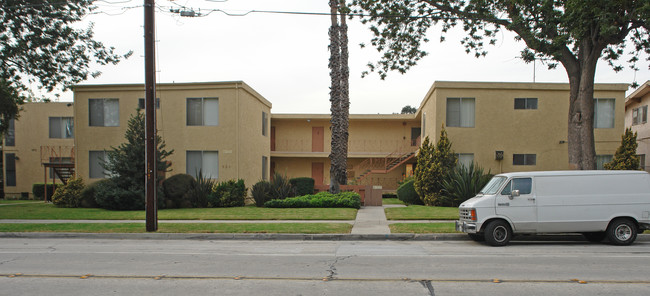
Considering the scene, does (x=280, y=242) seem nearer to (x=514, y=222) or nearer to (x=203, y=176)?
(x=514, y=222)

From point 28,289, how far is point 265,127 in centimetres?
2077

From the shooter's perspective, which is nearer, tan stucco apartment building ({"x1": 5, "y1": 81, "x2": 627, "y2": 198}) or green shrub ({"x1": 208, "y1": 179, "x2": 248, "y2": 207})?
green shrub ({"x1": 208, "y1": 179, "x2": 248, "y2": 207})

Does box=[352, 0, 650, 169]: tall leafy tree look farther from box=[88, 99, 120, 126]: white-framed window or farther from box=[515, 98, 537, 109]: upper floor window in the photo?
box=[88, 99, 120, 126]: white-framed window

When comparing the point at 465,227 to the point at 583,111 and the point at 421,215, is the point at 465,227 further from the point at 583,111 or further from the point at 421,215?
the point at 583,111

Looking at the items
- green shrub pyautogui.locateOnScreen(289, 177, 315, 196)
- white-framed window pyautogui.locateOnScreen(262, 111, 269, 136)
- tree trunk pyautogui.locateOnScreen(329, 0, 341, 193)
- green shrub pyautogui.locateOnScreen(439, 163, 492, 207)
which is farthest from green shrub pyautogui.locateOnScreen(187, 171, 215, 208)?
green shrub pyautogui.locateOnScreen(439, 163, 492, 207)

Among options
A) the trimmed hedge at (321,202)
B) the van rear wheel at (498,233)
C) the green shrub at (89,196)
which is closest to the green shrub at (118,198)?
the green shrub at (89,196)

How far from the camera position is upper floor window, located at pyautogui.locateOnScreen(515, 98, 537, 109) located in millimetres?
20531

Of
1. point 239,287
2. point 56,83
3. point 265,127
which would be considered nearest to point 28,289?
point 239,287

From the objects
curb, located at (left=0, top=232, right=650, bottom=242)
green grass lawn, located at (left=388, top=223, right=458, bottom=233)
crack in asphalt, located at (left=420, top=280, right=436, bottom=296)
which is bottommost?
curb, located at (left=0, top=232, right=650, bottom=242)

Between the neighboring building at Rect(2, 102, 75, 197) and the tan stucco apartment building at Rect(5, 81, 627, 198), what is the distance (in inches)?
353

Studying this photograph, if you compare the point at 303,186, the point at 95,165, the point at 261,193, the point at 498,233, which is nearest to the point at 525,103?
the point at 303,186

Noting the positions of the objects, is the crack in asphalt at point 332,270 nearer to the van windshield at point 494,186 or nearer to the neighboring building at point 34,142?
the van windshield at point 494,186

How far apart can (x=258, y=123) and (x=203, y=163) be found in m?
4.43

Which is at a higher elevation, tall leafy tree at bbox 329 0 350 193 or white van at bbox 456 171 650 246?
tall leafy tree at bbox 329 0 350 193
